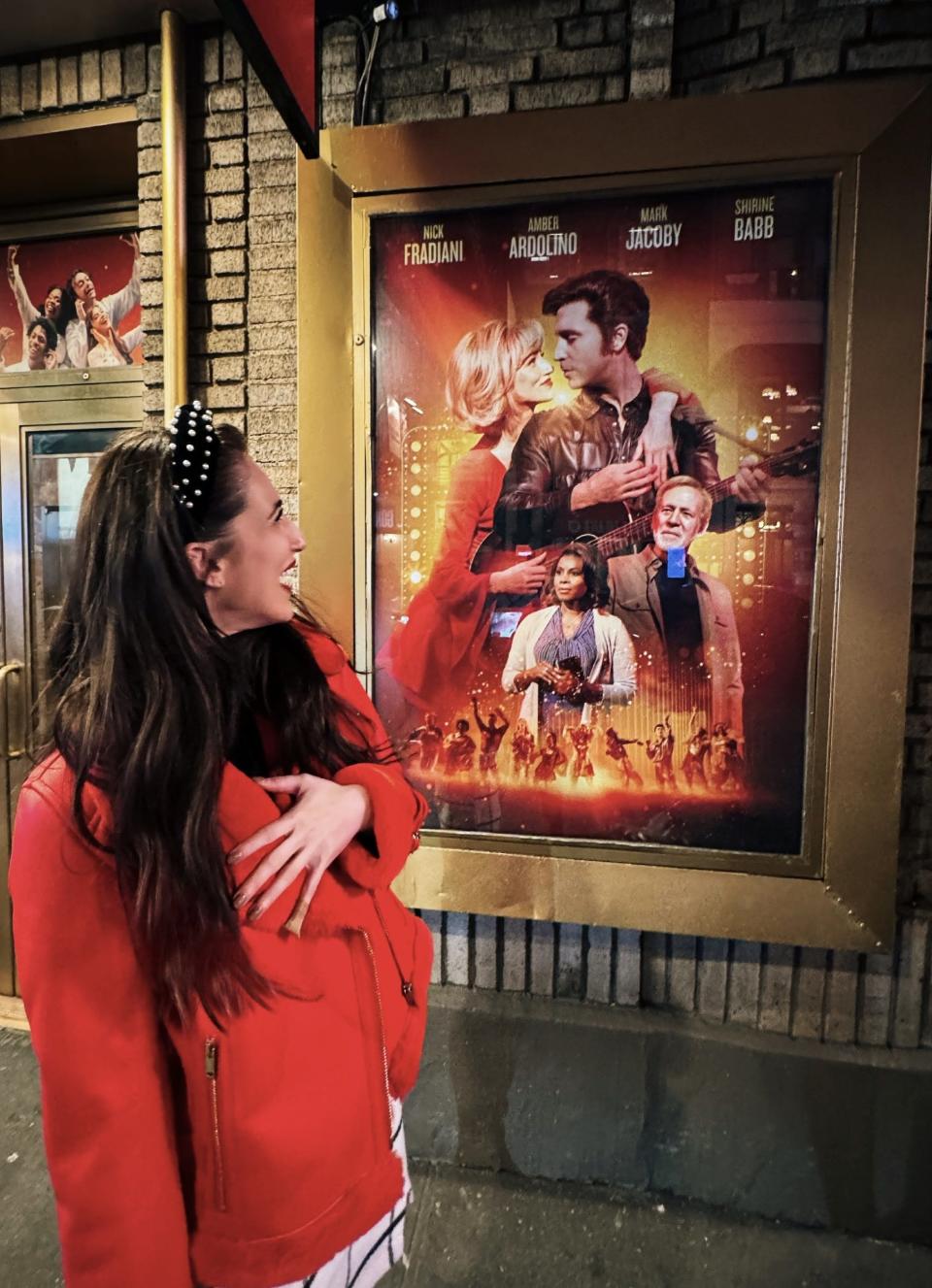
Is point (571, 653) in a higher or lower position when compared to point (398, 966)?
higher

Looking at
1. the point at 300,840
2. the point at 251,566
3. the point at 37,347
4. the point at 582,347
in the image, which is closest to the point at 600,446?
the point at 582,347

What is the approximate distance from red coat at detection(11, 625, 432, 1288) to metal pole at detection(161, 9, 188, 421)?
1.70 metres

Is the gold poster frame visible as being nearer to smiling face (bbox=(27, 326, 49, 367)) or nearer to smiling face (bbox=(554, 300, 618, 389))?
smiling face (bbox=(554, 300, 618, 389))

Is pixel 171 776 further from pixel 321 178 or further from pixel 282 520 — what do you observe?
pixel 321 178

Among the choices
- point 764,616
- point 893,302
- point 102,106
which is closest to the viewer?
point 893,302

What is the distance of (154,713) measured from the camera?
107 cm

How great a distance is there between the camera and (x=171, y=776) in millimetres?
1068

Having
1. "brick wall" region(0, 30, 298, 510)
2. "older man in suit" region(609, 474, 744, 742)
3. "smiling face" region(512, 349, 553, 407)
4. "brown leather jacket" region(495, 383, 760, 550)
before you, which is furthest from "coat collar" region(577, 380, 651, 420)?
"brick wall" region(0, 30, 298, 510)

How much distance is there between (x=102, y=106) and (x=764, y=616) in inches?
113

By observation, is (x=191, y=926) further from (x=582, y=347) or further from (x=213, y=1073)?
(x=582, y=347)

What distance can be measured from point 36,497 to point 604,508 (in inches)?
101

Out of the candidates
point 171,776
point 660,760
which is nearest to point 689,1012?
point 660,760

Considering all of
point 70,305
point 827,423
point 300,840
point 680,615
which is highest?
point 70,305

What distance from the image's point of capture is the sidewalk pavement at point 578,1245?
2.12 m
